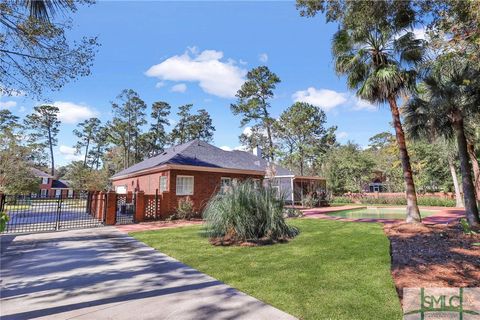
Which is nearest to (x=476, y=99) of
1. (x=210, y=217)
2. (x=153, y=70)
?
(x=210, y=217)

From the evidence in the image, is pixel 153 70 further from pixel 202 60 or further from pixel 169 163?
pixel 169 163

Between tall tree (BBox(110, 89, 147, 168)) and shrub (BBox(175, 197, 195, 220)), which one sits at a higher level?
tall tree (BBox(110, 89, 147, 168))

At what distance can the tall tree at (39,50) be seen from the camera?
18.7 ft

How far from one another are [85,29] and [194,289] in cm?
691

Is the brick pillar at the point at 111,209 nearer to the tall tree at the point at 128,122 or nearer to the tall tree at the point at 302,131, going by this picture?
the tall tree at the point at 302,131

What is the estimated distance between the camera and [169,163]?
15.4 meters

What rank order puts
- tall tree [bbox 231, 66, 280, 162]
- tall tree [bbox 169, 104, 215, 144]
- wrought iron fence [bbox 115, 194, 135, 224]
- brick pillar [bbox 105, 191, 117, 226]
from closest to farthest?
brick pillar [bbox 105, 191, 117, 226] → wrought iron fence [bbox 115, 194, 135, 224] → tall tree [bbox 231, 66, 280, 162] → tall tree [bbox 169, 104, 215, 144]

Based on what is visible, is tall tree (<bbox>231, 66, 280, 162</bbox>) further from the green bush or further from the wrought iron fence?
the wrought iron fence

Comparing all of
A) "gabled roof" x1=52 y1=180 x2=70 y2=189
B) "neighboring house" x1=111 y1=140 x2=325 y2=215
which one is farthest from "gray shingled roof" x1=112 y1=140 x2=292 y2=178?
"gabled roof" x1=52 y1=180 x2=70 y2=189

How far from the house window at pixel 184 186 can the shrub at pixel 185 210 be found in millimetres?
652

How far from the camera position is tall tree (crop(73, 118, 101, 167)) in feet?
168

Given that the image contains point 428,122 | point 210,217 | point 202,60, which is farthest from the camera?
point 202,60

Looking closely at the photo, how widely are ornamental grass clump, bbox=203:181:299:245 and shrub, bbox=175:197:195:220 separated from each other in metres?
6.41

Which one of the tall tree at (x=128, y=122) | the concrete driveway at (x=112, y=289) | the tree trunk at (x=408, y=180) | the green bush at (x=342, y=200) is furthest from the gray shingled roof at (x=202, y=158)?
the tall tree at (x=128, y=122)
